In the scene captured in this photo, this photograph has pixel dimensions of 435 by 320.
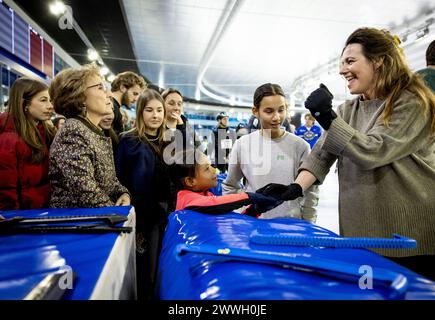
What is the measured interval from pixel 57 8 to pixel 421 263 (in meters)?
5.64

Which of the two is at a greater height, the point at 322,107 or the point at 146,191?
the point at 322,107

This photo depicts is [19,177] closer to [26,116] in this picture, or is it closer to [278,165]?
[26,116]

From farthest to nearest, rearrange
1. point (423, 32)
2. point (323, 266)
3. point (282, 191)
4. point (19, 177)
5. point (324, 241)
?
point (423, 32) → point (19, 177) → point (282, 191) → point (324, 241) → point (323, 266)

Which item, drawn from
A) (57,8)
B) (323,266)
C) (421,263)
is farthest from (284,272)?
(57,8)

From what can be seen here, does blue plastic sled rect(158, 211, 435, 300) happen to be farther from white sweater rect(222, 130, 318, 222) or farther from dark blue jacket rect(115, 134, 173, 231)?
dark blue jacket rect(115, 134, 173, 231)

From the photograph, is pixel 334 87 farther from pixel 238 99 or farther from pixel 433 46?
pixel 433 46

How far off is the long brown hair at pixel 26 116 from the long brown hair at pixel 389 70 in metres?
1.71

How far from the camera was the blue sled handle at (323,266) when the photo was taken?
48 centimetres

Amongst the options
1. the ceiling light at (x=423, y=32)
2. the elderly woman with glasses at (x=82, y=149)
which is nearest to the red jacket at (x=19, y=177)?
the elderly woman with glasses at (x=82, y=149)

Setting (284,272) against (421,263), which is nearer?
(284,272)

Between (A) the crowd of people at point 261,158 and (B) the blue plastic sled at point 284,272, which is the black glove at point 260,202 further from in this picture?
(B) the blue plastic sled at point 284,272

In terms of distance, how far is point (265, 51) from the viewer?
867 centimetres

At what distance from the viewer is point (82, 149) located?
1343 mm

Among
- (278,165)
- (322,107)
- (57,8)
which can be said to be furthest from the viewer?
(57,8)
